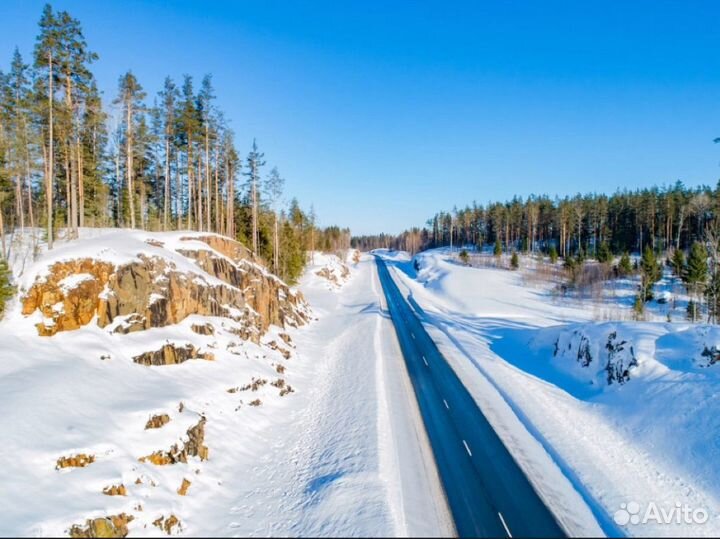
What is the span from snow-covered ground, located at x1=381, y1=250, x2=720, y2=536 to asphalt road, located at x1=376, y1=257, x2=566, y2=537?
2.13ft

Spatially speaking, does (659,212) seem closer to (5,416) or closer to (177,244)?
(177,244)

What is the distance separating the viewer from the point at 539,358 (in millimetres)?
22750

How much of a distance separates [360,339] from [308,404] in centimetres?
1130

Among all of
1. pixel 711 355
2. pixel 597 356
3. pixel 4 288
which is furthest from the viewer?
pixel 597 356

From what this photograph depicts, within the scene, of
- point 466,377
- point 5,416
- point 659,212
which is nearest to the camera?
point 5,416

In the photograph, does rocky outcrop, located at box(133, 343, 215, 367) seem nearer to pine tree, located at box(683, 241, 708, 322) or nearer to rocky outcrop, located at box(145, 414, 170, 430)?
rocky outcrop, located at box(145, 414, 170, 430)

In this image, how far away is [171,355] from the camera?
51.3ft

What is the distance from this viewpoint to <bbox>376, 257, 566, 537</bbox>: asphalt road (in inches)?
341

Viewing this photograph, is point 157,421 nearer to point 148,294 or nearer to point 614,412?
point 148,294

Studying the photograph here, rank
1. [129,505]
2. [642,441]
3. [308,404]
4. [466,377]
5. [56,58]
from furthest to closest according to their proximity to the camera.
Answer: [56,58], [466,377], [308,404], [642,441], [129,505]

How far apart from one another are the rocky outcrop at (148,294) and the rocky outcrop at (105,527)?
9863 millimetres

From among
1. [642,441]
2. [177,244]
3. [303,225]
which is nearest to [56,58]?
[177,244]

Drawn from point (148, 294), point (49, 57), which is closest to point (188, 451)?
point (148, 294)

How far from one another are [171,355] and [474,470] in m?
13.7
